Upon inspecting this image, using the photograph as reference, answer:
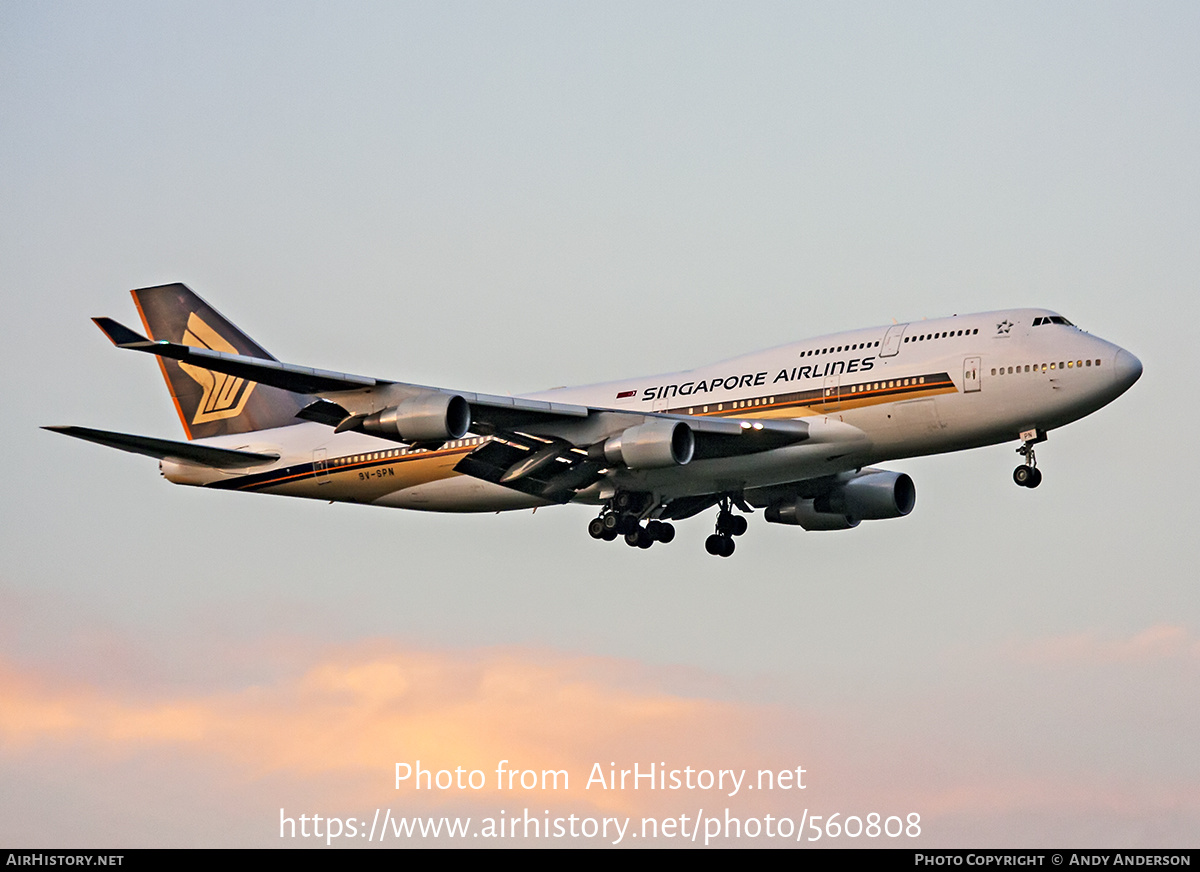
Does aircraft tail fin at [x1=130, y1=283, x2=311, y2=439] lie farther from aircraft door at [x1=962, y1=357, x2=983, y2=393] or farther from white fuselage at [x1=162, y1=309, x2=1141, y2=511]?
aircraft door at [x1=962, y1=357, x2=983, y2=393]

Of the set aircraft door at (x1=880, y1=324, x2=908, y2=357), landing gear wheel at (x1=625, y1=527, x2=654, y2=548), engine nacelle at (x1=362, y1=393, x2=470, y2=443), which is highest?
aircraft door at (x1=880, y1=324, x2=908, y2=357)

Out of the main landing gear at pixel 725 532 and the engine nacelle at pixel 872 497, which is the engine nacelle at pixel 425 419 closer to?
the main landing gear at pixel 725 532

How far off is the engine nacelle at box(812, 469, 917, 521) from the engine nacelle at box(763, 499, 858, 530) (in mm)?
251

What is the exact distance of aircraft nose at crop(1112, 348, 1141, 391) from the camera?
→ 141 feet

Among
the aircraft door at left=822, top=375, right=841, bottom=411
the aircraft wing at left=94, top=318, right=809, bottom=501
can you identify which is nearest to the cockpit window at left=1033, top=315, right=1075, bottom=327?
the aircraft door at left=822, top=375, right=841, bottom=411

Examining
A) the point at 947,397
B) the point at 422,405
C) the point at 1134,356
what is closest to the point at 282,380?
the point at 422,405

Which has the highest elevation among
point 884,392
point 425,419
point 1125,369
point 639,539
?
point 1125,369

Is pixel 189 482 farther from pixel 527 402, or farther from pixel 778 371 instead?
pixel 778 371

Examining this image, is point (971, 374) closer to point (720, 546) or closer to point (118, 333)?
point (720, 546)

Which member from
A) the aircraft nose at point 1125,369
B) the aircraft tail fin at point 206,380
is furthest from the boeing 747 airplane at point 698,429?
the aircraft tail fin at point 206,380

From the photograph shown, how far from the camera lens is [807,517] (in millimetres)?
52625

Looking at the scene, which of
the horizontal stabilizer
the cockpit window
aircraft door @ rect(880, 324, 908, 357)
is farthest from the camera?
the horizontal stabilizer

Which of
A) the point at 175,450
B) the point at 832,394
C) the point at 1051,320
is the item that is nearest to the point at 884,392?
the point at 832,394

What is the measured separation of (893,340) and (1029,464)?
4.90 meters
